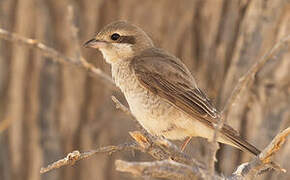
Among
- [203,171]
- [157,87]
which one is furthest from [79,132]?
[203,171]

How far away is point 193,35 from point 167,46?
0.32 meters

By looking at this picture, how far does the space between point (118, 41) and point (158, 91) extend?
1.92ft

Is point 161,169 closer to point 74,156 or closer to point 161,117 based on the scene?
point 74,156

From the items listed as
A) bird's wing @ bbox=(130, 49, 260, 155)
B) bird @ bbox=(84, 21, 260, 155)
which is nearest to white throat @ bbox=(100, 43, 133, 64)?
bird @ bbox=(84, 21, 260, 155)

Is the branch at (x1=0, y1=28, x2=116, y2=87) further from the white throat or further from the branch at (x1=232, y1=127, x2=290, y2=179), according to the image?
the branch at (x1=232, y1=127, x2=290, y2=179)

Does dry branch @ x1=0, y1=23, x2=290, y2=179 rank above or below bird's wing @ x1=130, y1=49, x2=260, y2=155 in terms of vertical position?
below

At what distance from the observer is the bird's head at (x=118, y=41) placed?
14.8ft

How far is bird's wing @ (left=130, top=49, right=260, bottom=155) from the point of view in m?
4.15

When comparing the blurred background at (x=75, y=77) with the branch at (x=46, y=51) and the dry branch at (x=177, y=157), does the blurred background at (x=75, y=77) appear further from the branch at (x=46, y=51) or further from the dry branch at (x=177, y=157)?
the dry branch at (x=177, y=157)

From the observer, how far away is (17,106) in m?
6.05

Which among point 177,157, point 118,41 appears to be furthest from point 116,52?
point 177,157

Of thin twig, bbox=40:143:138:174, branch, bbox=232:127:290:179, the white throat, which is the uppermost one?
the white throat

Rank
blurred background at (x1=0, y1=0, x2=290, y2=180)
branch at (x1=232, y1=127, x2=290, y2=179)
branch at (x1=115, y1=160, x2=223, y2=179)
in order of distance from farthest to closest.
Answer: blurred background at (x1=0, y1=0, x2=290, y2=180)
branch at (x1=232, y1=127, x2=290, y2=179)
branch at (x1=115, y1=160, x2=223, y2=179)

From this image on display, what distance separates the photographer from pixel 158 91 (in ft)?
14.1
